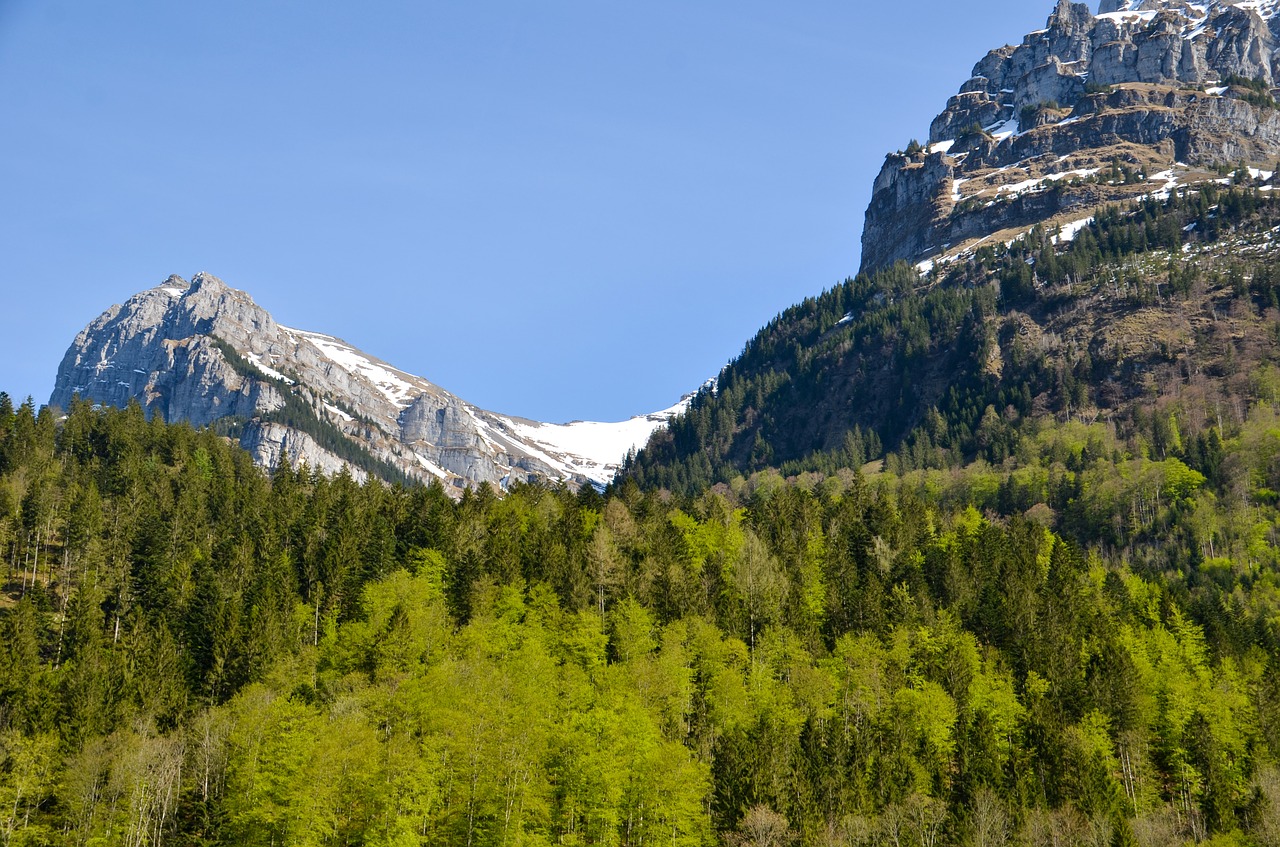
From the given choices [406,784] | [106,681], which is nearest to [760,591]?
[406,784]

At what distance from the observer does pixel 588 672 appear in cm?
8812

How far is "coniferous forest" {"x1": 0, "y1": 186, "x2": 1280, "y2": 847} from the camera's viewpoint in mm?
68000

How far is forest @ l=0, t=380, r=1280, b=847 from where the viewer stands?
2677 inches

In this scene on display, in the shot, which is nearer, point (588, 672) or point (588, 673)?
point (588, 673)

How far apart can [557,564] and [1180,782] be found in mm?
53856

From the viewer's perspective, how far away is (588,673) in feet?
288

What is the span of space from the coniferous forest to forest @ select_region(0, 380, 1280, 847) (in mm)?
305

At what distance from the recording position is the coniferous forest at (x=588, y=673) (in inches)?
2677

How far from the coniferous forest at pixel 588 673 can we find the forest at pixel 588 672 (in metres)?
0.31

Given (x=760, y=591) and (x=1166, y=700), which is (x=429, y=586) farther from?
(x=1166, y=700)

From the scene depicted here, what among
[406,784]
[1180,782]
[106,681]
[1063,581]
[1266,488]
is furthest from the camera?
[1266,488]

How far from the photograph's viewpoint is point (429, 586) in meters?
99.6

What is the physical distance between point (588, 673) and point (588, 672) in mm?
251

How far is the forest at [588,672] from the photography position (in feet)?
223
